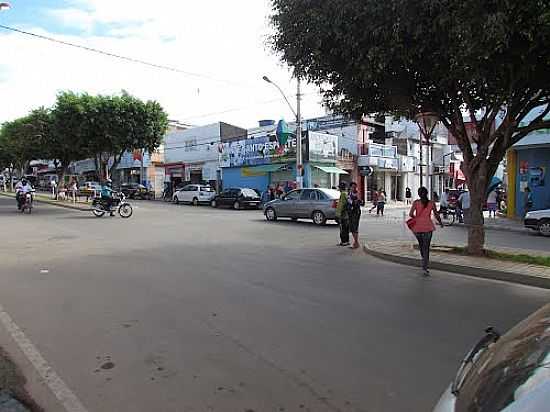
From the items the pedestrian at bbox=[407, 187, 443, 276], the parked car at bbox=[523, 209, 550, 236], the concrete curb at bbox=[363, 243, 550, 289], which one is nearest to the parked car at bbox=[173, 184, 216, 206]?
the parked car at bbox=[523, 209, 550, 236]

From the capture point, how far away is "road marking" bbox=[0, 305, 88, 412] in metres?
3.92

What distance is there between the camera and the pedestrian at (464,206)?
19828 millimetres

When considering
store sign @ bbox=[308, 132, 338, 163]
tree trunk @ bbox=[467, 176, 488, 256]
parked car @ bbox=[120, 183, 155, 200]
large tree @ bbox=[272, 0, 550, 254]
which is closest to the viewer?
large tree @ bbox=[272, 0, 550, 254]

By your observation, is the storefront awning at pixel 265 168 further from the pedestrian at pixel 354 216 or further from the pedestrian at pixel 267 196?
the pedestrian at pixel 354 216

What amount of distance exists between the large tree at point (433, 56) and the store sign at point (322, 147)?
22687 mm

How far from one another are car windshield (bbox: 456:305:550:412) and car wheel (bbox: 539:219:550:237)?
54.8 ft

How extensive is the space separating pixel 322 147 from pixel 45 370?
33.1 meters

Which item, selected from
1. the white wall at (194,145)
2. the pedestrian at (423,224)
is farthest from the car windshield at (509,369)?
the white wall at (194,145)

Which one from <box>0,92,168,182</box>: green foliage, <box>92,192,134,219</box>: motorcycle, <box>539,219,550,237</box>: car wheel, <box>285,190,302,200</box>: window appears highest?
<box>0,92,168,182</box>: green foliage

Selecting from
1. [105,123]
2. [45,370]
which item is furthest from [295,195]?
[45,370]

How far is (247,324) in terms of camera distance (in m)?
5.96

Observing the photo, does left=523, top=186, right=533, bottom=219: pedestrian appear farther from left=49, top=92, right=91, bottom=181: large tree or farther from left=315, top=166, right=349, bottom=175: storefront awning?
left=49, top=92, right=91, bottom=181: large tree

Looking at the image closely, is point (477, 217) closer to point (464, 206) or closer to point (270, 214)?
point (464, 206)

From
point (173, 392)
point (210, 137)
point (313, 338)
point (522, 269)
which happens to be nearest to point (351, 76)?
point (522, 269)
